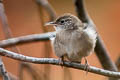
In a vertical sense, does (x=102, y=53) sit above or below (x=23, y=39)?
below

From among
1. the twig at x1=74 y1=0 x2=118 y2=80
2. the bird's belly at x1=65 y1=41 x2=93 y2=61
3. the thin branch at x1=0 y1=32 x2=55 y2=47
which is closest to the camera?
the bird's belly at x1=65 y1=41 x2=93 y2=61

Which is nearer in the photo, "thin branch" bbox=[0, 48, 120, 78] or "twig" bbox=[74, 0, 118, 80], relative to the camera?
"thin branch" bbox=[0, 48, 120, 78]

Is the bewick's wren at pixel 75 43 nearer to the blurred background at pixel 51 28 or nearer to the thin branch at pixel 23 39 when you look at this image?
the thin branch at pixel 23 39

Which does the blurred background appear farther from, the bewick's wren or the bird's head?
the bewick's wren

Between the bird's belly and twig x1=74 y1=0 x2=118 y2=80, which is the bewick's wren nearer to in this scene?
the bird's belly

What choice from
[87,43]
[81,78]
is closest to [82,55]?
[87,43]

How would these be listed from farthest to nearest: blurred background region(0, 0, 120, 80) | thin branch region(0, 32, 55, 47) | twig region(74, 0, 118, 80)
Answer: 1. blurred background region(0, 0, 120, 80)
2. twig region(74, 0, 118, 80)
3. thin branch region(0, 32, 55, 47)

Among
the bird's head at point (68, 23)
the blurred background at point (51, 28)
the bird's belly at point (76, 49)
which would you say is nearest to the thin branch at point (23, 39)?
the bird's head at point (68, 23)

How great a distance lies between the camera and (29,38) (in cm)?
273

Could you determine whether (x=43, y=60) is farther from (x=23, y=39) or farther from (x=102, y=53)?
(x=102, y=53)

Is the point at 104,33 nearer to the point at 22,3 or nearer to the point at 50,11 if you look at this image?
the point at 22,3

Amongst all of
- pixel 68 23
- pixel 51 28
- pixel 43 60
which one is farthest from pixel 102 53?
pixel 51 28

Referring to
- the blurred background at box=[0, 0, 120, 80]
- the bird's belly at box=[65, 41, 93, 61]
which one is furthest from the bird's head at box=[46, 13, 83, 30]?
the blurred background at box=[0, 0, 120, 80]

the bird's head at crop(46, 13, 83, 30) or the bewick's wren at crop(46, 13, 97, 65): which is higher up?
the bird's head at crop(46, 13, 83, 30)
